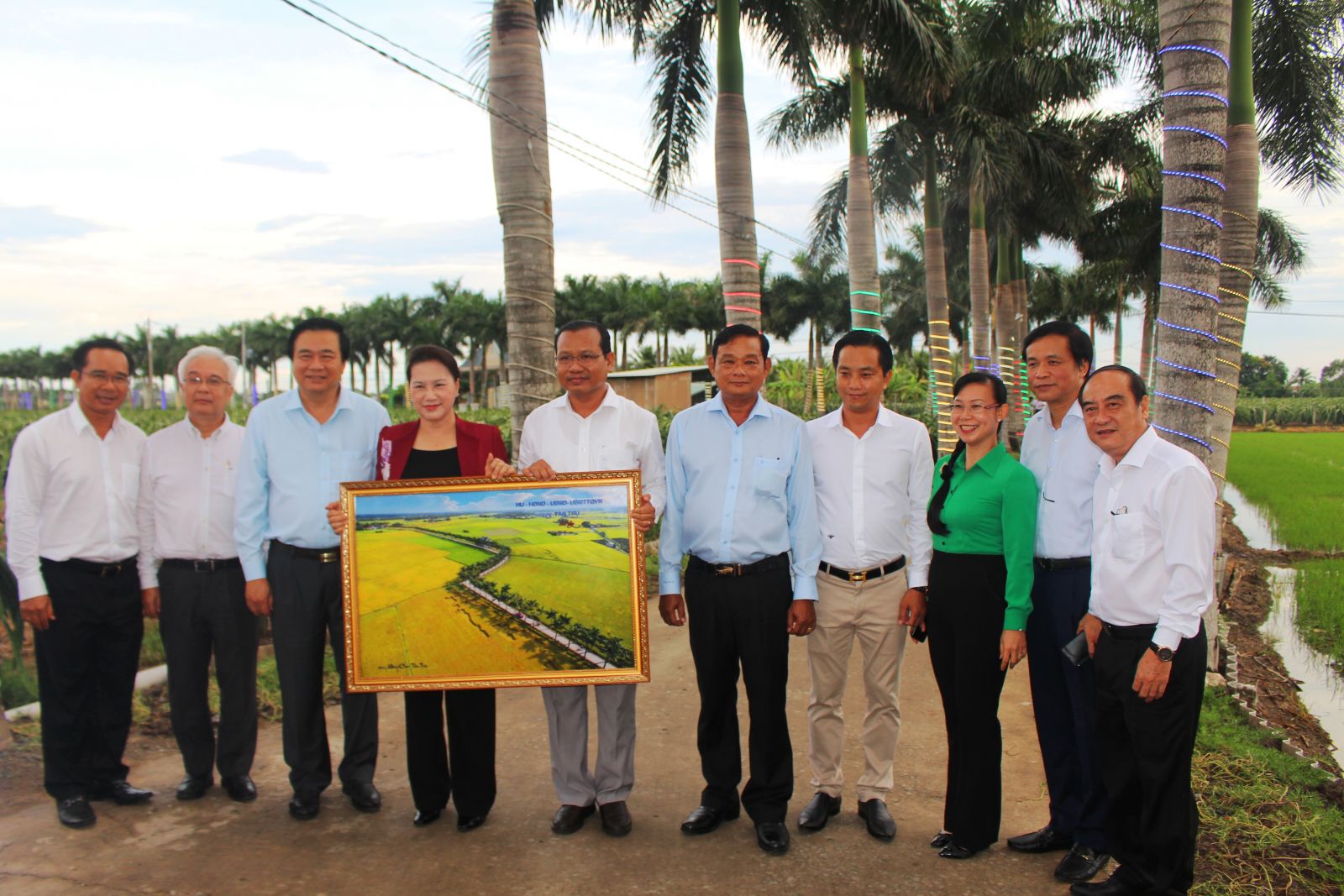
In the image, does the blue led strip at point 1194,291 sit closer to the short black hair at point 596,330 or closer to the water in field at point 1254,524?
the short black hair at point 596,330

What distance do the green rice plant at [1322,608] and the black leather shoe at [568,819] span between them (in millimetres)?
7743

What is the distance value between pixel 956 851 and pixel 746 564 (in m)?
1.45

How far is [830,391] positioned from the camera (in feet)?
136

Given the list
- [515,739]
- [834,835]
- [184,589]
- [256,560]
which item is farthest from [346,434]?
[834,835]

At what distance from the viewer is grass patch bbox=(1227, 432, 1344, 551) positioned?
15474 mm

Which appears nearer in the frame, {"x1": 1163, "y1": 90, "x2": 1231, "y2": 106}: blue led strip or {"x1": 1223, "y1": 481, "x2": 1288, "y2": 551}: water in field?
{"x1": 1163, "y1": 90, "x2": 1231, "y2": 106}: blue led strip

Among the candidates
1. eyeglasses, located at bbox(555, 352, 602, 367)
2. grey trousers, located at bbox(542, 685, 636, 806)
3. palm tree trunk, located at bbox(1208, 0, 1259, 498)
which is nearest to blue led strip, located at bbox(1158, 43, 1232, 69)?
palm tree trunk, located at bbox(1208, 0, 1259, 498)

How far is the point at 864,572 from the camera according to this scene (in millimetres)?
4125

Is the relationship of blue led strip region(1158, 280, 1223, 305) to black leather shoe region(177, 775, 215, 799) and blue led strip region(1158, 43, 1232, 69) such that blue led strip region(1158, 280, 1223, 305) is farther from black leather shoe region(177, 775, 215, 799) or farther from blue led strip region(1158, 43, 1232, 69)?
black leather shoe region(177, 775, 215, 799)

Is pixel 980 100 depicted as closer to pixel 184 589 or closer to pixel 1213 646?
pixel 1213 646

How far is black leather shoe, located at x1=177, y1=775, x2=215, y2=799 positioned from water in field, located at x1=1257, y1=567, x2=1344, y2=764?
681 cm

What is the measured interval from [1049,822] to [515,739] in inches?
111

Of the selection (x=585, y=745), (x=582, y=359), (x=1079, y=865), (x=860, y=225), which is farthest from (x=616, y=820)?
(x=860, y=225)

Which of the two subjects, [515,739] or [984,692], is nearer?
[984,692]
